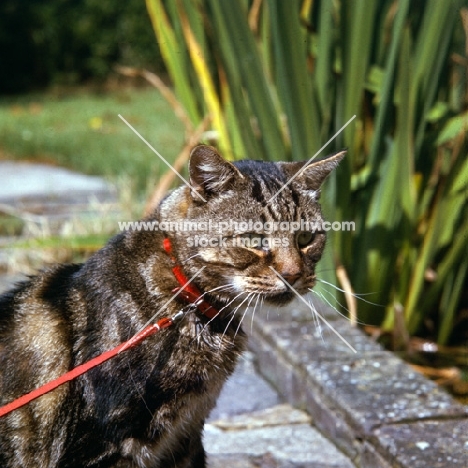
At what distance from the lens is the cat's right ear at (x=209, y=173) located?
1892mm

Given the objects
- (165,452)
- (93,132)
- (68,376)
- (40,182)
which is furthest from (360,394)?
(93,132)

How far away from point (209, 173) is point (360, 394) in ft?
2.75

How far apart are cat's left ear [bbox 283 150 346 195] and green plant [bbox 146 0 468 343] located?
0.61 meters

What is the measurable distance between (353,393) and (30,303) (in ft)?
3.17

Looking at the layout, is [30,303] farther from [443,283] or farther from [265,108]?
[443,283]

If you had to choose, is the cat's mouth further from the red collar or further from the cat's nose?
the red collar

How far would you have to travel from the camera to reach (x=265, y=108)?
9.70 ft

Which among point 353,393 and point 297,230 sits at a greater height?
point 297,230

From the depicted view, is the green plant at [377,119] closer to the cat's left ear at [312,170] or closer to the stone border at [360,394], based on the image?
the stone border at [360,394]

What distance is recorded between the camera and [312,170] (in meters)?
2.13

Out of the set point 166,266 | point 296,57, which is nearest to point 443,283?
point 296,57

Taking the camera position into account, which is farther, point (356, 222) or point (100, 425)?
point (356, 222)

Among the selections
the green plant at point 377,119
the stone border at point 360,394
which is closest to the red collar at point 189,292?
the stone border at point 360,394

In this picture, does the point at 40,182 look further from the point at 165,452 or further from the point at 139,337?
the point at 139,337
